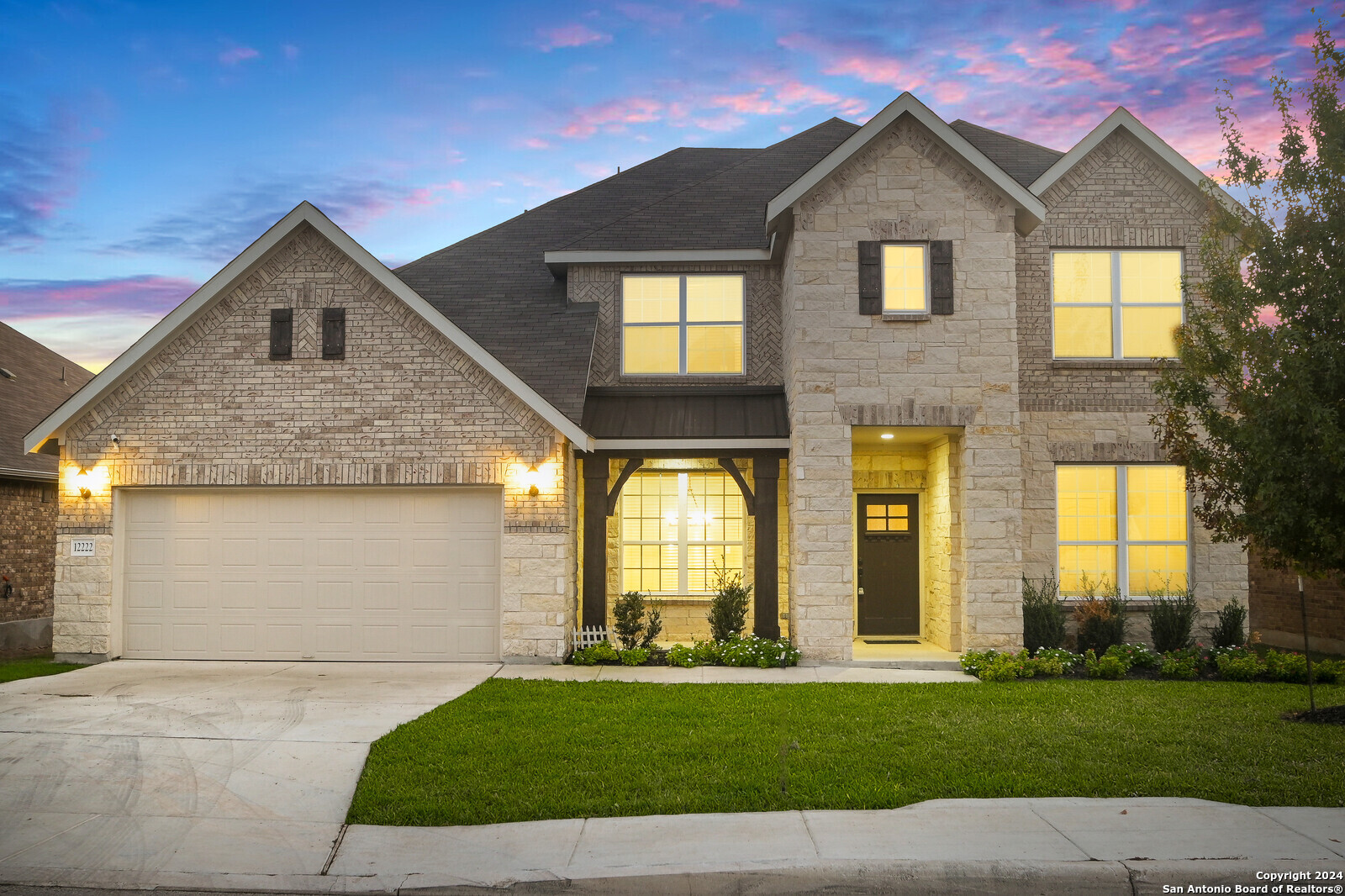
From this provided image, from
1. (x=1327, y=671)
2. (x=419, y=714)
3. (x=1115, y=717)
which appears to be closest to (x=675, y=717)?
(x=419, y=714)

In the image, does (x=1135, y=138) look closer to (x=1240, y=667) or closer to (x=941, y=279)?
(x=941, y=279)

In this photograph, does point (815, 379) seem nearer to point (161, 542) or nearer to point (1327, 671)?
point (1327, 671)

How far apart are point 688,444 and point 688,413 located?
797 millimetres

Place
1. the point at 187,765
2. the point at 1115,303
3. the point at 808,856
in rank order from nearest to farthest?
the point at 808,856 → the point at 187,765 → the point at 1115,303

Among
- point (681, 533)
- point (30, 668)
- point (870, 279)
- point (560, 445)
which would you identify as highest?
point (870, 279)

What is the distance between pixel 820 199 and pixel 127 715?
1043cm

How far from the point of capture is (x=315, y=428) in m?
12.7

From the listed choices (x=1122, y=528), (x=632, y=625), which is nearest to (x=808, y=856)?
(x=632, y=625)

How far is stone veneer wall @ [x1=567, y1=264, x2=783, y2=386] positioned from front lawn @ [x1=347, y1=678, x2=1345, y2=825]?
222 inches

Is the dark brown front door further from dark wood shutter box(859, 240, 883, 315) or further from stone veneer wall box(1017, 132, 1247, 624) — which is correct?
dark wood shutter box(859, 240, 883, 315)

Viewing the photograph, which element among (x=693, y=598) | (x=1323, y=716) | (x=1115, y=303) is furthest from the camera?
(x=693, y=598)

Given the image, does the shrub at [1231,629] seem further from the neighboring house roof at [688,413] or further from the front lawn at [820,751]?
the neighboring house roof at [688,413]

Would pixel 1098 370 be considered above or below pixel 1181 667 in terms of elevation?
above

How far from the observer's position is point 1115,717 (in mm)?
9188
